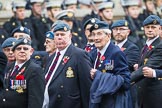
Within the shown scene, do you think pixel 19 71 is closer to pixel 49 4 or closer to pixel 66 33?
pixel 66 33

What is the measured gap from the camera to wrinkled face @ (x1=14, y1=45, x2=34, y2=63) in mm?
9805

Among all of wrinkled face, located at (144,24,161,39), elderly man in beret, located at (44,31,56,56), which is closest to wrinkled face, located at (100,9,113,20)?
elderly man in beret, located at (44,31,56,56)

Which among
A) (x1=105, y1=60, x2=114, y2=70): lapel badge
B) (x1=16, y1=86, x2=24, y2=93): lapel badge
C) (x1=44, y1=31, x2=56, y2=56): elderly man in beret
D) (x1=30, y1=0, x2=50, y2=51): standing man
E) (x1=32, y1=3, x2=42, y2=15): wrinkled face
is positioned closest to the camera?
(x1=16, y1=86, x2=24, y2=93): lapel badge

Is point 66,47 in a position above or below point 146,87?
above

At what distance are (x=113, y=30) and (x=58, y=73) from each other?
251 cm

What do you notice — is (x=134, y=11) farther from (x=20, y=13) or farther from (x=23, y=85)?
(x=23, y=85)

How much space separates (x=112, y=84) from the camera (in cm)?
991

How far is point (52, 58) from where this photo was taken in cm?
1061

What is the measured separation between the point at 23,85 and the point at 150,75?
6.67ft

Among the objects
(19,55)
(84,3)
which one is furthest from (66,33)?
(84,3)

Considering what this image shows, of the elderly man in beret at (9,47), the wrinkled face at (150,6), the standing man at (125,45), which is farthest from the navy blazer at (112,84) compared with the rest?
the wrinkled face at (150,6)

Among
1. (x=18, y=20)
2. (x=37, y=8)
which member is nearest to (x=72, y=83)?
(x=18, y=20)

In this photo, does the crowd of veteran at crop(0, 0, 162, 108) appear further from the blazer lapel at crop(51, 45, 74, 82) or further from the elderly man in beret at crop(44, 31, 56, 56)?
the elderly man in beret at crop(44, 31, 56, 56)

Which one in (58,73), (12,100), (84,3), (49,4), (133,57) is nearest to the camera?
(12,100)
